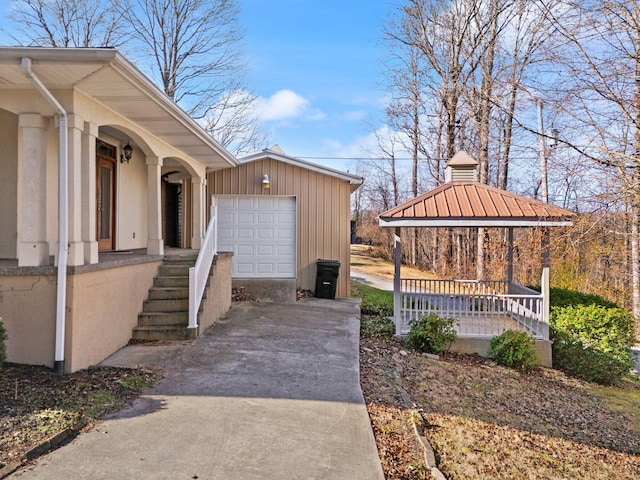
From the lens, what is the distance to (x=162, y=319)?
19.9 feet

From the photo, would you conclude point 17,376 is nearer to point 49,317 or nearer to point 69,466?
point 49,317

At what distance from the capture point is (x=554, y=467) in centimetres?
334

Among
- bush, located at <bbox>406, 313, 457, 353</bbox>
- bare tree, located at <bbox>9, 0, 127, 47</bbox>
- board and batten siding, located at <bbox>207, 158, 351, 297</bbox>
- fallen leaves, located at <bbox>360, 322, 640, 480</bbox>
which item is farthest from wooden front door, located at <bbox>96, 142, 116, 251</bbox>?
bare tree, located at <bbox>9, 0, 127, 47</bbox>

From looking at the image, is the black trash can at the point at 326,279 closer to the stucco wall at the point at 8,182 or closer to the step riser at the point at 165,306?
the step riser at the point at 165,306

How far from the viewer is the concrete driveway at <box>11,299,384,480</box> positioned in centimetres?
271

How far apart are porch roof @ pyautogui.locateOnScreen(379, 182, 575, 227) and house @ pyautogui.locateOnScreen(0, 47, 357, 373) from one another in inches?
139

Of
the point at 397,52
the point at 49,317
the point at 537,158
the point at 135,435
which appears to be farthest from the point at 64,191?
the point at 397,52

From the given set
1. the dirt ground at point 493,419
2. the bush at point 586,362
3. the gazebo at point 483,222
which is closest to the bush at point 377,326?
the gazebo at point 483,222

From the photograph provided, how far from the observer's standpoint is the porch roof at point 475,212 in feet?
23.1

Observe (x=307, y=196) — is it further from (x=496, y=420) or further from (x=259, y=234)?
(x=496, y=420)

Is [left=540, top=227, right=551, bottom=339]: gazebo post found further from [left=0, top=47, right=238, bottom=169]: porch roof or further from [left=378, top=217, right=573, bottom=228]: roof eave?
[left=0, top=47, right=238, bottom=169]: porch roof

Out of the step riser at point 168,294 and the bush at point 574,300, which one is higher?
the step riser at point 168,294

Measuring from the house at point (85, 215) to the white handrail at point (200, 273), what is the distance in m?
0.02

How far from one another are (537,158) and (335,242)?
477 cm
